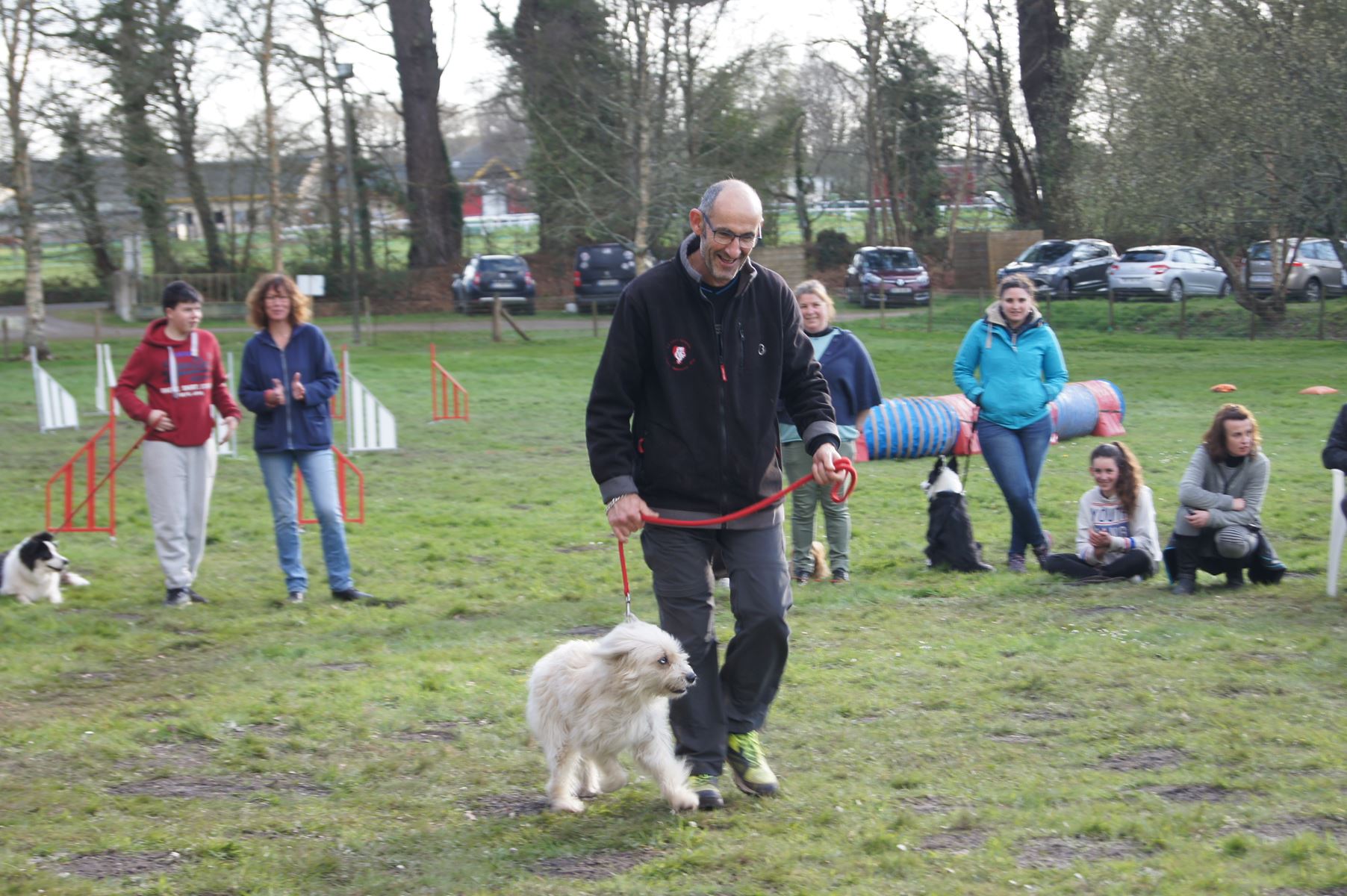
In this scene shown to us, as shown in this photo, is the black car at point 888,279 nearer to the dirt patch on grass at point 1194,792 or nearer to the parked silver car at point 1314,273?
the parked silver car at point 1314,273

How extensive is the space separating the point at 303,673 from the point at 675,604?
9.53ft

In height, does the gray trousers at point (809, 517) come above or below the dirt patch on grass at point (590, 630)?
above

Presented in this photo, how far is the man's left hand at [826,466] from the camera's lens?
466 centimetres

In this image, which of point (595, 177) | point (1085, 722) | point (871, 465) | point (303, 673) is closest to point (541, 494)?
point (871, 465)

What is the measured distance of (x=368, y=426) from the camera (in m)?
16.1

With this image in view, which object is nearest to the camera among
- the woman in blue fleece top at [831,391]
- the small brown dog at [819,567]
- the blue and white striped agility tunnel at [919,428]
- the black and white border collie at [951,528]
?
the woman in blue fleece top at [831,391]

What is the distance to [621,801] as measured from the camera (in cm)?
487

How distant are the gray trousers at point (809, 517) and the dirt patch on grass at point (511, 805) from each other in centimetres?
402

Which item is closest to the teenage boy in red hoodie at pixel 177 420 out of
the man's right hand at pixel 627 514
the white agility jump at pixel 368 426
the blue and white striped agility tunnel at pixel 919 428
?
the man's right hand at pixel 627 514

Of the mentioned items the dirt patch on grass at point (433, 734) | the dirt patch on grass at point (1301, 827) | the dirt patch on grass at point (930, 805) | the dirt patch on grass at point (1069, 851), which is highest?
the dirt patch on grass at point (1301, 827)

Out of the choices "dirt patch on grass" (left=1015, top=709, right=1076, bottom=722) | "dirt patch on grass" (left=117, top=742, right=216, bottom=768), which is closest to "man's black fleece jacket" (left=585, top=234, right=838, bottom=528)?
"dirt patch on grass" (left=1015, top=709, right=1076, bottom=722)

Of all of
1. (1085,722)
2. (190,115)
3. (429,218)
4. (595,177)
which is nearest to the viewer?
(1085,722)

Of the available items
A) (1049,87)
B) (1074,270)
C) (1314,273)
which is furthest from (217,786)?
(1049,87)

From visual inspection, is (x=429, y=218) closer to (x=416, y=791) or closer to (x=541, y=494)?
(x=541, y=494)
